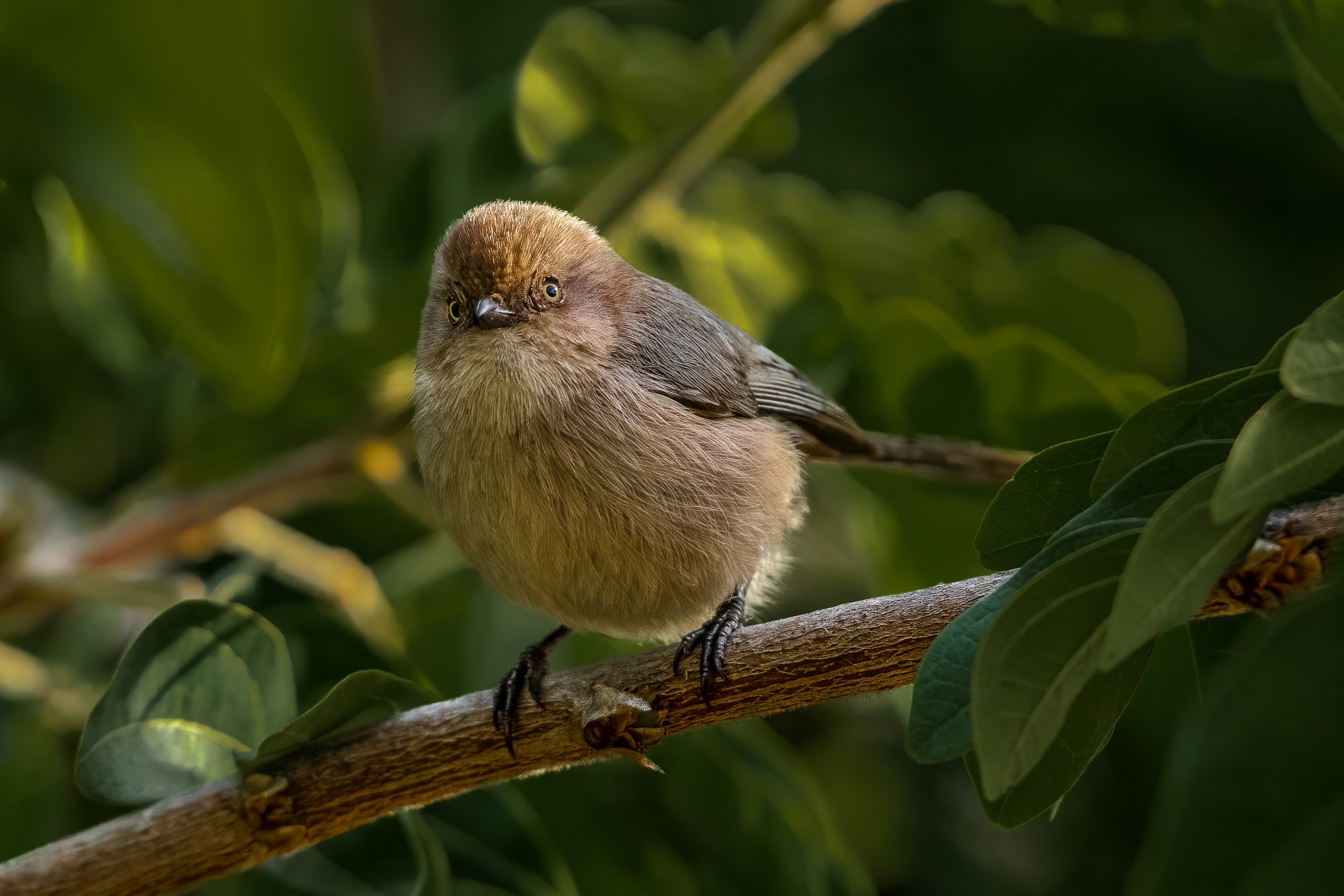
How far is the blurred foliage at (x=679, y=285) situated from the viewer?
2156 mm

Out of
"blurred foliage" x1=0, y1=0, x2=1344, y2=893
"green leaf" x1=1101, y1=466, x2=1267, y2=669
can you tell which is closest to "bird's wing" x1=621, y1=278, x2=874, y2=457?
"blurred foliage" x1=0, y1=0, x2=1344, y2=893

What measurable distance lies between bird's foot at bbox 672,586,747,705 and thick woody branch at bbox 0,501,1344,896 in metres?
0.03

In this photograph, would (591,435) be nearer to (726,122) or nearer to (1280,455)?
(726,122)

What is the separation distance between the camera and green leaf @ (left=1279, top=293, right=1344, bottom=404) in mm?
1340

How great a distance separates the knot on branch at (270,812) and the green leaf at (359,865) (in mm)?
367

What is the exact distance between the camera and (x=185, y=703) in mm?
2338

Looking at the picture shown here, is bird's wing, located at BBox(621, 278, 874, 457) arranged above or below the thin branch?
below

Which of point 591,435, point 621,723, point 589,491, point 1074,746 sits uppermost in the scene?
point 591,435

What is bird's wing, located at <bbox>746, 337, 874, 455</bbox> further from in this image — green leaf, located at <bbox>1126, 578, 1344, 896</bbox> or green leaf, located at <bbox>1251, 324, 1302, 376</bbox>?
green leaf, located at <bbox>1126, 578, 1344, 896</bbox>

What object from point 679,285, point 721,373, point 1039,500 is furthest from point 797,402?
point 1039,500

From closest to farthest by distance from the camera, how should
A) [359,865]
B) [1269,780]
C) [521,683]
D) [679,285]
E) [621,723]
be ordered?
[1269,780] → [621,723] → [521,683] → [359,865] → [679,285]

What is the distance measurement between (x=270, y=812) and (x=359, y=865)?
1.86 feet

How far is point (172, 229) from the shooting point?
2.44 meters

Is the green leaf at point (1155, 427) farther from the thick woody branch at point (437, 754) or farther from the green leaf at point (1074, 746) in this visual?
the thick woody branch at point (437, 754)
